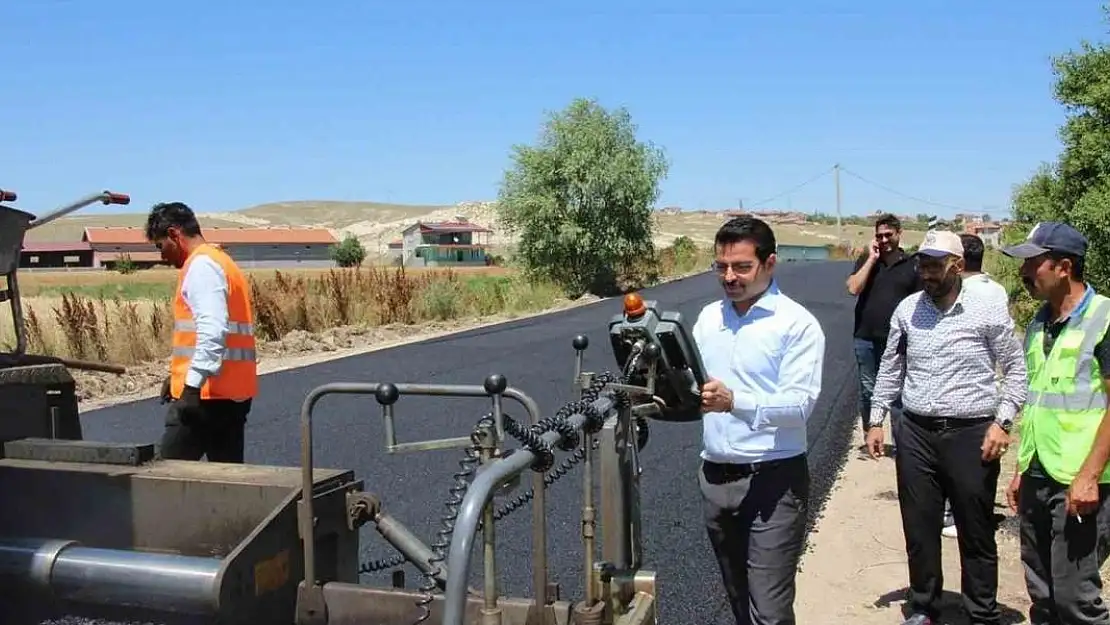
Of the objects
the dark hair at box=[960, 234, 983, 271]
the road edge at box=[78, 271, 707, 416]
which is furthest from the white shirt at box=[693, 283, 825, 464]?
the road edge at box=[78, 271, 707, 416]

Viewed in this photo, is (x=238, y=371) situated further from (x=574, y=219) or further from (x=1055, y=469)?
(x=574, y=219)

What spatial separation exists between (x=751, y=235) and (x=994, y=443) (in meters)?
1.64

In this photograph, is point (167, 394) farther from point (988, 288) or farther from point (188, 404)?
point (988, 288)

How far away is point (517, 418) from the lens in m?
8.81

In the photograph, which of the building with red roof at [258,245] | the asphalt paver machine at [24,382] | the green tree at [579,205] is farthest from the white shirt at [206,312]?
the building with red roof at [258,245]

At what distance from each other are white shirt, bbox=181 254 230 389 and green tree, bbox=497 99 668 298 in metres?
26.4

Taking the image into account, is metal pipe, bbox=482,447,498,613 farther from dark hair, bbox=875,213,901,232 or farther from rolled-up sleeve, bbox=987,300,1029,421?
dark hair, bbox=875,213,901,232

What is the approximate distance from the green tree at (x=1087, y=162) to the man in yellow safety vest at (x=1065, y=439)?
754cm

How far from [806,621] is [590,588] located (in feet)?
8.09

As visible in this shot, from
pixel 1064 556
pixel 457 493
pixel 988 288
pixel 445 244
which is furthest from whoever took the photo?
pixel 445 244

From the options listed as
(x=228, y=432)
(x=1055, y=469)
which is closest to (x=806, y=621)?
(x=1055, y=469)

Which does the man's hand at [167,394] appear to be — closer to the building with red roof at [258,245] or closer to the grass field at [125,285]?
the grass field at [125,285]

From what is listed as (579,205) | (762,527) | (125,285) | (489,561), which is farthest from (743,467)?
(125,285)

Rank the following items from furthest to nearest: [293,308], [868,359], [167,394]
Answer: [293,308] < [868,359] < [167,394]
